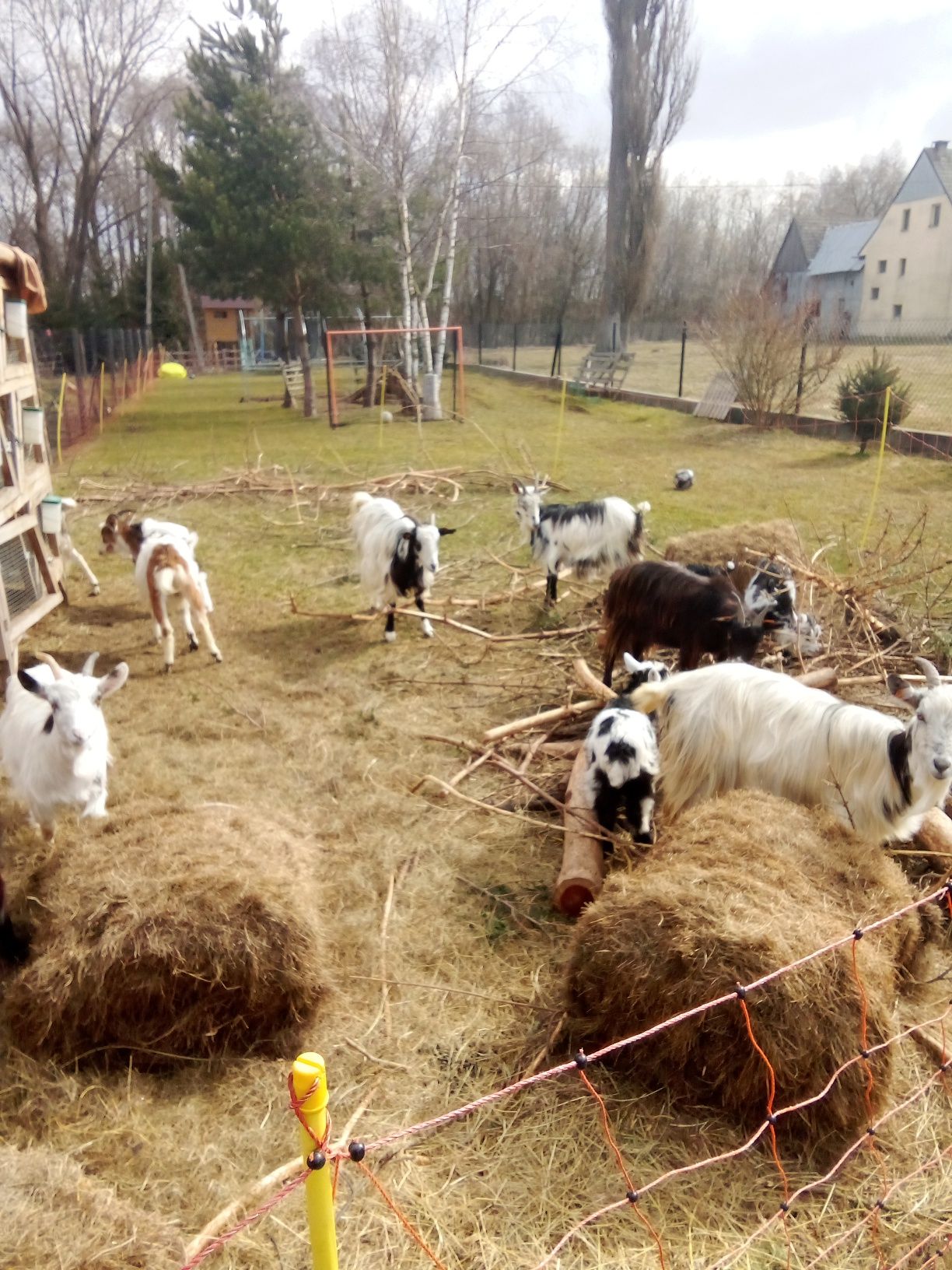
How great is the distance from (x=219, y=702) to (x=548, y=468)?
391 inches

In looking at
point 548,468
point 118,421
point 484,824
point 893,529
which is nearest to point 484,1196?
point 484,824

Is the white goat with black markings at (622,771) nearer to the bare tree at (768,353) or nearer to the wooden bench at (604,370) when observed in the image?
the bare tree at (768,353)

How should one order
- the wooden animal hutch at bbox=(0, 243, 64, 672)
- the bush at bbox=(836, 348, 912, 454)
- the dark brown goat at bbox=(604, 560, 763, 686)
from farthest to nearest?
the bush at bbox=(836, 348, 912, 454)
the wooden animal hutch at bbox=(0, 243, 64, 672)
the dark brown goat at bbox=(604, 560, 763, 686)

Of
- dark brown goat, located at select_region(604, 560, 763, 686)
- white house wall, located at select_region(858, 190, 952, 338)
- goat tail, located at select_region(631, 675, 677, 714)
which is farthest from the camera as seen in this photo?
white house wall, located at select_region(858, 190, 952, 338)

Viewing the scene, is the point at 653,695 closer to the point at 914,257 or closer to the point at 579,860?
the point at 579,860

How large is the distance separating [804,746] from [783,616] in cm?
231

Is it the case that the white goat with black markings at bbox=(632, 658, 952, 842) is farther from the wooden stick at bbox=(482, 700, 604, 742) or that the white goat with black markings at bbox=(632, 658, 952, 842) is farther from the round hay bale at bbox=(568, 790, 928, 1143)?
the wooden stick at bbox=(482, 700, 604, 742)

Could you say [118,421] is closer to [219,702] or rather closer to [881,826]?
[219,702]

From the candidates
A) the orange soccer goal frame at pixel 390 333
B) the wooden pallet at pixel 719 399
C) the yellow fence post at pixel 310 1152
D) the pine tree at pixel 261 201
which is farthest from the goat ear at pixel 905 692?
the pine tree at pixel 261 201

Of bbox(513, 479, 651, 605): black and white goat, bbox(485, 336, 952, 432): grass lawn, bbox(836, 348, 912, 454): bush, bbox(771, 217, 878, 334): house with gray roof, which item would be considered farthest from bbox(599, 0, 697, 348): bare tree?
bbox(513, 479, 651, 605): black and white goat

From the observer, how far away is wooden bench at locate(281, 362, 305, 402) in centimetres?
2389

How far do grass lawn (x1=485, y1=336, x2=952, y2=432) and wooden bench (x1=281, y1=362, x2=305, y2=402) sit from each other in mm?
9150

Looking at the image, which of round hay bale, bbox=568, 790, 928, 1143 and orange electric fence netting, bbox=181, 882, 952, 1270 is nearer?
orange electric fence netting, bbox=181, 882, 952, 1270

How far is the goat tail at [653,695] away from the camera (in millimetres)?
4637
